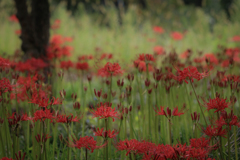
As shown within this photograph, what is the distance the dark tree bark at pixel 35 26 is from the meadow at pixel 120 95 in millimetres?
168

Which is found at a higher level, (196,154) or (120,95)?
(120,95)

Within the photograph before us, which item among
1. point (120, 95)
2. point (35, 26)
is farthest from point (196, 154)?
point (35, 26)

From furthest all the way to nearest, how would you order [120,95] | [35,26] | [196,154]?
[35,26] → [120,95] → [196,154]

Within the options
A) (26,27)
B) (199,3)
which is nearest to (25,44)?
(26,27)

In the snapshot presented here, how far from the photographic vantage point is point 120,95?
1.73 metres

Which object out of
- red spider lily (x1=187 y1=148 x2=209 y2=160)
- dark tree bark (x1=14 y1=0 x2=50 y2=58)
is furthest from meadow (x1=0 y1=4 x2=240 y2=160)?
dark tree bark (x1=14 y1=0 x2=50 y2=58)

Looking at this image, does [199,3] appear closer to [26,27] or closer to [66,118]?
[26,27]

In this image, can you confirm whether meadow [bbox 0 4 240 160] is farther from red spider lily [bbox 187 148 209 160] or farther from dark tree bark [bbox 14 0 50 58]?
dark tree bark [bbox 14 0 50 58]

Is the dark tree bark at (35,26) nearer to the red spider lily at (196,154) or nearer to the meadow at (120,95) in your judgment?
the meadow at (120,95)

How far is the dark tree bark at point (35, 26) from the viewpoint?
3164 mm

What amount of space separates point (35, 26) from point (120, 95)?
2111 millimetres

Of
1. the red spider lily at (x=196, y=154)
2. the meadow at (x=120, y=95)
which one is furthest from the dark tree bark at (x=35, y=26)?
the red spider lily at (x=196, y=154)

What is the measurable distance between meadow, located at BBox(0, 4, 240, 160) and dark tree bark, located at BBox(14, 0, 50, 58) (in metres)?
0.17

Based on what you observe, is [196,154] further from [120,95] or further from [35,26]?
[35,26]
